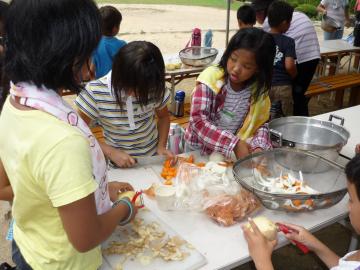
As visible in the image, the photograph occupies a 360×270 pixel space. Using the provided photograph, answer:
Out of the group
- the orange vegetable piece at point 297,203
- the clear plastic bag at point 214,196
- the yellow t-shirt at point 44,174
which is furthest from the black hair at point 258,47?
the yellow t-shirt at point 44,174

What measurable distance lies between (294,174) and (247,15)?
2.78 meters

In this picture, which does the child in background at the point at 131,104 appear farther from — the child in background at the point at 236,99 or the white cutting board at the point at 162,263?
the white cutting board at the point at 162,263

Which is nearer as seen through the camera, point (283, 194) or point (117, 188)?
point (283, 194)

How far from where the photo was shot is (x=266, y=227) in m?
1.17

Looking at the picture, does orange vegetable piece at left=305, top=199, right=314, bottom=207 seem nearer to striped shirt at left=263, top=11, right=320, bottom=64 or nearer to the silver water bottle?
the silver water bottle

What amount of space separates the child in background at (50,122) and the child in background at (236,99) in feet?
2.92

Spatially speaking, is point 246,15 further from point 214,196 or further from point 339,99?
point 214,196

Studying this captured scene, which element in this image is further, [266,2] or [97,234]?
[266,2]

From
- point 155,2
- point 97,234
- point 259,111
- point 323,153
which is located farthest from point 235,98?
point 155,2

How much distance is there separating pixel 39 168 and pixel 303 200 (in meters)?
0.88

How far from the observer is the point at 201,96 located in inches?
67.9

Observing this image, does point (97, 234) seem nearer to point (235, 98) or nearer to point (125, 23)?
point (235, 98)

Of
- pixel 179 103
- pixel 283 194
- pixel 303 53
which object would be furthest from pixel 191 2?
pixel 283 194

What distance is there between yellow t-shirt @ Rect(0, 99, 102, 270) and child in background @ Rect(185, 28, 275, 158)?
906 mm
